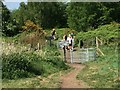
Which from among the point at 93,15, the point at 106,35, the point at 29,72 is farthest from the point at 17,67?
the point at 93,15

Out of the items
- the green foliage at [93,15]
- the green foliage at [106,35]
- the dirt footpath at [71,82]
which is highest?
the green foliage at [93,15]

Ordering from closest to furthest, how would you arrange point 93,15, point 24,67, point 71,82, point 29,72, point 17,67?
1. point 71,82
2. point 17,67
3. point 29,72
4. point 24,67
5. point 93,15

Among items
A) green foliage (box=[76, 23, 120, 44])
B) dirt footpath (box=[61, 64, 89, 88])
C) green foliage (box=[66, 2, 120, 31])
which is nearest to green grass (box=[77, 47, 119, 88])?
dirt footpath (box=[61, 64, 89, 88])

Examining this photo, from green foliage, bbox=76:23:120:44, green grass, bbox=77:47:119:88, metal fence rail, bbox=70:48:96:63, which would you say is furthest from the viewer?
green foliage, bbox=76:23:120:44

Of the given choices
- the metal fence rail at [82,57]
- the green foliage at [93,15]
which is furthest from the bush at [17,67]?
the green foliage at [93,15]

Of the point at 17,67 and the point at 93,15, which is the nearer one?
the point at 17,67

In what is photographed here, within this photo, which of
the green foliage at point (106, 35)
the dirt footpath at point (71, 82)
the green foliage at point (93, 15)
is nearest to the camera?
the dirt footpath at point (71, 82)

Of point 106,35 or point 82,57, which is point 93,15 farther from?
point 82,57

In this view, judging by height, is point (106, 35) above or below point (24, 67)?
above

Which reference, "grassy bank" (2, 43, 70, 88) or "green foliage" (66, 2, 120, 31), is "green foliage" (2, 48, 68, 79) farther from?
"green foliage" (66, 2, 120, 31)

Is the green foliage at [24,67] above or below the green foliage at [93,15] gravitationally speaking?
below

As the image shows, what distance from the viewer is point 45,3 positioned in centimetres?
5284

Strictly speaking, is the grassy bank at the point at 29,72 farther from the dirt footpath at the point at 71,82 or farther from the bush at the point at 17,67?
the dirt footpath at the point at 71,82

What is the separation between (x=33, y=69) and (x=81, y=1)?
1276 inches
